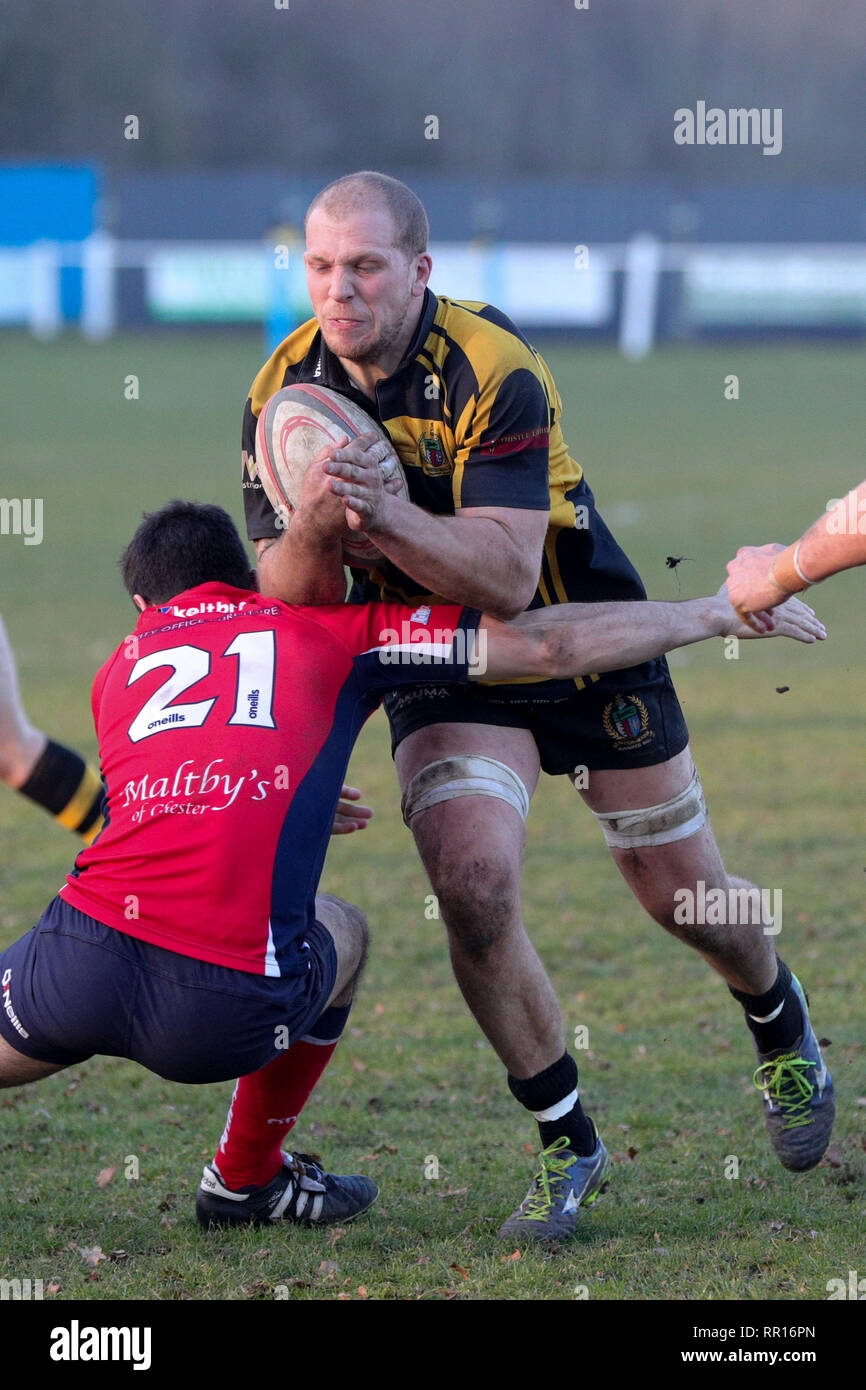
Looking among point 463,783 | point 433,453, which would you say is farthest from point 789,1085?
point 433,453

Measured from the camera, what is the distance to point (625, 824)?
176 inches

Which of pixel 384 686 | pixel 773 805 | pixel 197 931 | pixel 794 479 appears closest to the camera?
pixel 197 931

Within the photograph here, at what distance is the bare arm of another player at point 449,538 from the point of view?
12.0ft

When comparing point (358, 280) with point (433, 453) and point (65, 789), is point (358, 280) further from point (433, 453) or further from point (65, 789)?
point (65, 789)

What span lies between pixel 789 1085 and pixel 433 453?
2024 millimetres

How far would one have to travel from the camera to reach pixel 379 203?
3.99 metres

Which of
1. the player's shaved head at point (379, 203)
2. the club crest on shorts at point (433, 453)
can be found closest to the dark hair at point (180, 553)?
the club crest on shorts at point (433, 453)

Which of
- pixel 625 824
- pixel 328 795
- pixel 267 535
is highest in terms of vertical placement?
pixel 267 535

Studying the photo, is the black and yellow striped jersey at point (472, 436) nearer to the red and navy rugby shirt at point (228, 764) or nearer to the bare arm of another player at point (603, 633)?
the bare arm of another player at point (603, 633)

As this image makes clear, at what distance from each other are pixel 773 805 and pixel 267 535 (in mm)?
4745

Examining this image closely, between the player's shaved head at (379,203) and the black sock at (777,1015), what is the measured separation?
2280 millimetres

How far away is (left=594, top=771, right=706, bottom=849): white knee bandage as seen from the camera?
14.6ft
